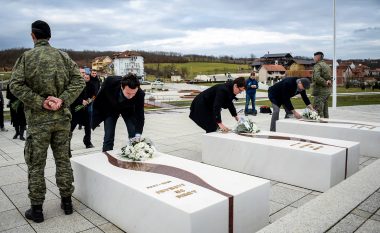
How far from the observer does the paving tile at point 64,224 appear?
154 inches

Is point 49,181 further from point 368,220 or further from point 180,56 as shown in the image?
point 180,56

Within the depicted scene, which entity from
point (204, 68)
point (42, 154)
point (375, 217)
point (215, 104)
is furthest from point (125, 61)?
point (375, 217)

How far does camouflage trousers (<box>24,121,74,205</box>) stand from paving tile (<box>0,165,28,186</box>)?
2038mm

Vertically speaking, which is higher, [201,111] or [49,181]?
[201,111]

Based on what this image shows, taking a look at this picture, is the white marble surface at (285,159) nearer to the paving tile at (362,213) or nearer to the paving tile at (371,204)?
the paving tile at (371,204)

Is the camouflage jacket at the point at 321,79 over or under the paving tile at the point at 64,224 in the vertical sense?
over

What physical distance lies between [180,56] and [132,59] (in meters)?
34.8

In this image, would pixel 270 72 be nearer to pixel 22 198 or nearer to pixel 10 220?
pixel 22 198

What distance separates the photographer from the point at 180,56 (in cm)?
15612

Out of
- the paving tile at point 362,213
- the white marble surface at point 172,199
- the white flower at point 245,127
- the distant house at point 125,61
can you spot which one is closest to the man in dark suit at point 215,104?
the white flower at point 245,127

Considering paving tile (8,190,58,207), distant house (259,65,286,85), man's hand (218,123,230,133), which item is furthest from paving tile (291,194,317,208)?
distant house (259,65,286,85)

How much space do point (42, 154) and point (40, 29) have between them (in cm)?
150

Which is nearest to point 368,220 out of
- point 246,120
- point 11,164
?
point 246,120

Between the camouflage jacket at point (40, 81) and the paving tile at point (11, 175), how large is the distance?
96.0 inches
